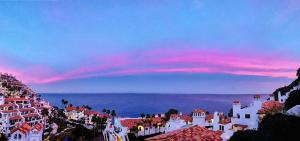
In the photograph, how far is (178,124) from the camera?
49.5 m

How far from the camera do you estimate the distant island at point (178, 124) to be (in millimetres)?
18306

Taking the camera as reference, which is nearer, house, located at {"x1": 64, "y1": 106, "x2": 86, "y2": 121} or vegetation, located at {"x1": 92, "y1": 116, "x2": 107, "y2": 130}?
vegetation, located at {"x1": 92, "y1": 116, "x2": 107, "y2": 130}

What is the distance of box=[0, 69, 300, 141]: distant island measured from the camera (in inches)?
721

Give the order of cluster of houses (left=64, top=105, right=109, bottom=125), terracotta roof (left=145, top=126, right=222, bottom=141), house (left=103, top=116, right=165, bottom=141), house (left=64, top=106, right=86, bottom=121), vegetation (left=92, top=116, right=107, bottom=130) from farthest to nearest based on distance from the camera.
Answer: house (left=64, top=106, right=86, bottom=121) → cluster of houses (left=64, top=105, right=109, bottom=125) → vegetation (left=92, top=116, right=107, bottom=130) → house (left=103, top=116, right=165, bottom=141) → terracotta roof (left=145, top=126, right=222, bottom=141)

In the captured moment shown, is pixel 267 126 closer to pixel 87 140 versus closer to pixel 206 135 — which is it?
pixel 206 135

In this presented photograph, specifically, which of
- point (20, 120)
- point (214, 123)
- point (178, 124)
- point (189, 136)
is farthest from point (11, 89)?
point (189, 136)

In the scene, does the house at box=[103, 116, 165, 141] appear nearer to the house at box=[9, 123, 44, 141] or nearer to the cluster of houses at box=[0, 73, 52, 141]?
the house at box=[9, 123, 44, 141]

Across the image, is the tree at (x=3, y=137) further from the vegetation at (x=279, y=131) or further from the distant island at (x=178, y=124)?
the vegetation at (x=279, y=131)

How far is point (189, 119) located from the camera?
185 ft

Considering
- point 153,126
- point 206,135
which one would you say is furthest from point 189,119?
point 206,135

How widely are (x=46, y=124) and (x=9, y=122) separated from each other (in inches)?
571

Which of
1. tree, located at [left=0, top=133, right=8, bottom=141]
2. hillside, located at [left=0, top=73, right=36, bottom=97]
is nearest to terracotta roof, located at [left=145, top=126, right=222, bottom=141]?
tree, located at [left=0, top=133, right=8, bottom=141]

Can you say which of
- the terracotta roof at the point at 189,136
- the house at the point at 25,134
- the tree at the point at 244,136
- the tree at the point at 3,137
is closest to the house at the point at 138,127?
the house at the point at 25,134

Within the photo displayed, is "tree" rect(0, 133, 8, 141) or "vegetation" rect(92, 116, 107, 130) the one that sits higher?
A: "vegetation" rect(92, 116, 107, 130)
